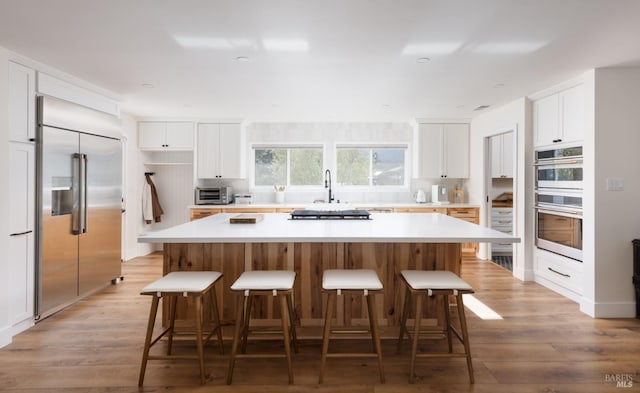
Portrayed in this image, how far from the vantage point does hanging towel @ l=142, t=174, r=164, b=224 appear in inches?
235

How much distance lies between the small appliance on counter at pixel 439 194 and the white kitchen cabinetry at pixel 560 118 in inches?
81.6

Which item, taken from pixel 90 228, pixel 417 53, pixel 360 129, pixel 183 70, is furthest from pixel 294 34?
pixel 360 129

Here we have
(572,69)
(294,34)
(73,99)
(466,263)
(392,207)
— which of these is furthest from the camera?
(392,207)

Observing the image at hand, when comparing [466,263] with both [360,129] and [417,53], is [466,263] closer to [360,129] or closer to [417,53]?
[360,129]

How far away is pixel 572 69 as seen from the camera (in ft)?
11.2

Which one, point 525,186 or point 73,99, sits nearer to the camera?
point 73,99

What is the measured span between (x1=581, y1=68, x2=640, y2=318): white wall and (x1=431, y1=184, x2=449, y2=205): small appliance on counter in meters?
2.97

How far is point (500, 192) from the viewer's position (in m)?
6.39

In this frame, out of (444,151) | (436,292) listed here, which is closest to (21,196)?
(436,292)

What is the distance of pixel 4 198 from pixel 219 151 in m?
3.40

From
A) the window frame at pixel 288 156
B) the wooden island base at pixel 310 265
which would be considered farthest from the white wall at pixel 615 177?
the window frame at pixel 288 156

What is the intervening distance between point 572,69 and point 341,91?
7.51ft

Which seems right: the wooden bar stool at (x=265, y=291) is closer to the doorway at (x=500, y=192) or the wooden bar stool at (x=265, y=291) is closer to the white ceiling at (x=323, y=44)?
the white ceiling at (x=323, y=44)

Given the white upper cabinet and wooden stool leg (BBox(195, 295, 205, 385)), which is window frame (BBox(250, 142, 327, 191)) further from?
wooden stool leg (BBox(195, 295, 205, 385))
